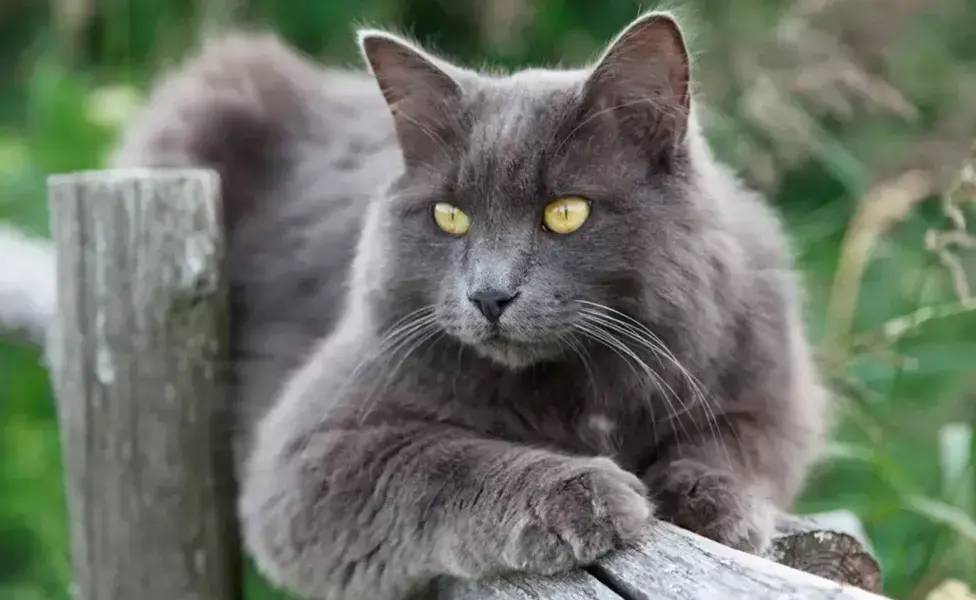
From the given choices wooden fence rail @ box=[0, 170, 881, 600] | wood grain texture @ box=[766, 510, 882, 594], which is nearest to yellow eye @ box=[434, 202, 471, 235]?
wooden fence rail @ box=[0, 170, 881, 600]

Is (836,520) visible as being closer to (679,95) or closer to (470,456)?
(470,456)

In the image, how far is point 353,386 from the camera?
4.71 feet

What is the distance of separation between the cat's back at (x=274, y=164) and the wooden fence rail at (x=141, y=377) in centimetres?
18

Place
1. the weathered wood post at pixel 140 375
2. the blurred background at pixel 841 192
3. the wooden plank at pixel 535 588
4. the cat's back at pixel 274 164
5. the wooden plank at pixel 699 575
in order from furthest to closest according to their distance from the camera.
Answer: the blurred background at pixel 841 192, the cat's back at pixel 274 164, the weathered wood post at pixel 140 375, the wooden plank at pixel 535 588, the wooden plank at pixel 699 575

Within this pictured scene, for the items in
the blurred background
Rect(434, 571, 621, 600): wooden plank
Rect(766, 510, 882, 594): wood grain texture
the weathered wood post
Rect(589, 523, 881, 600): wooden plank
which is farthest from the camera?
the blurred background

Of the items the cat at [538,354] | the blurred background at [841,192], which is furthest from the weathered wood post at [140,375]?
the blurred background at [841,192]

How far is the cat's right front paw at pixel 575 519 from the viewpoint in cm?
110

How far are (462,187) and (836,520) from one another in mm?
677

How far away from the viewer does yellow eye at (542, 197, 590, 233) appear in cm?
128

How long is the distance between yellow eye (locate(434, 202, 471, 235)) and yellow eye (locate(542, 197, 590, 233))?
0.37ft

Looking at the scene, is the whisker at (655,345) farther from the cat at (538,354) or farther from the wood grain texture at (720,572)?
the wood grain texture at (720,572)

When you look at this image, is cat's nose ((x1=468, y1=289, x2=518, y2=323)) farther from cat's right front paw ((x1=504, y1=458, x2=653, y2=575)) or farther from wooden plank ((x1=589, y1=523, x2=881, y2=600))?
wooden plank ((x1=589, y1=523, x2=881, y2=600))

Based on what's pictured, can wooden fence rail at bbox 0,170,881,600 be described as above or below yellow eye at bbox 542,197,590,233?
below

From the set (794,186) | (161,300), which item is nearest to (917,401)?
(794,186)
